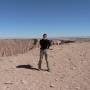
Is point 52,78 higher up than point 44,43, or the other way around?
point 44,43

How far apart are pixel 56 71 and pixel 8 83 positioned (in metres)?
2.76

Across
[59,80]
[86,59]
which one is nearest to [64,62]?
[86,59]

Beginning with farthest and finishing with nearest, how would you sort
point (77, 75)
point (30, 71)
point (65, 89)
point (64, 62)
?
point (64, 62) < point (30, 71) < point (77, 75) < point (65, 89)

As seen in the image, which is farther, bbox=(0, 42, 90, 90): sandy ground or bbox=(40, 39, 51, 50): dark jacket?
bbox=(40, 39, 51, 50): dark jacket

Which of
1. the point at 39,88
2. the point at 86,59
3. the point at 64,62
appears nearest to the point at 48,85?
the point at 39,88

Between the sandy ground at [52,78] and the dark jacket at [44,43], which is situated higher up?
the dark jacket at [44,43]

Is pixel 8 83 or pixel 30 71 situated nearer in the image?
pixel 8 83

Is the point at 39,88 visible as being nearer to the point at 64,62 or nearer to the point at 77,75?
the point at 77,75

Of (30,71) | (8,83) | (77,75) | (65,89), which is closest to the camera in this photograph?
(65,89)

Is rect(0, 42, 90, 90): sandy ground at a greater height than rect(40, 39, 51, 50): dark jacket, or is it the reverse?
rect(40, 39, 51, 50): dark jacket

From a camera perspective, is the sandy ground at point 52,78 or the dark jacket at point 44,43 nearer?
the sandy ground at point 52,78

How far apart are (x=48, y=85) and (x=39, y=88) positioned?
0.46 meters

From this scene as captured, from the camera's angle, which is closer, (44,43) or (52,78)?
(52,78)

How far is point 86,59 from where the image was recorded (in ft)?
40.1
